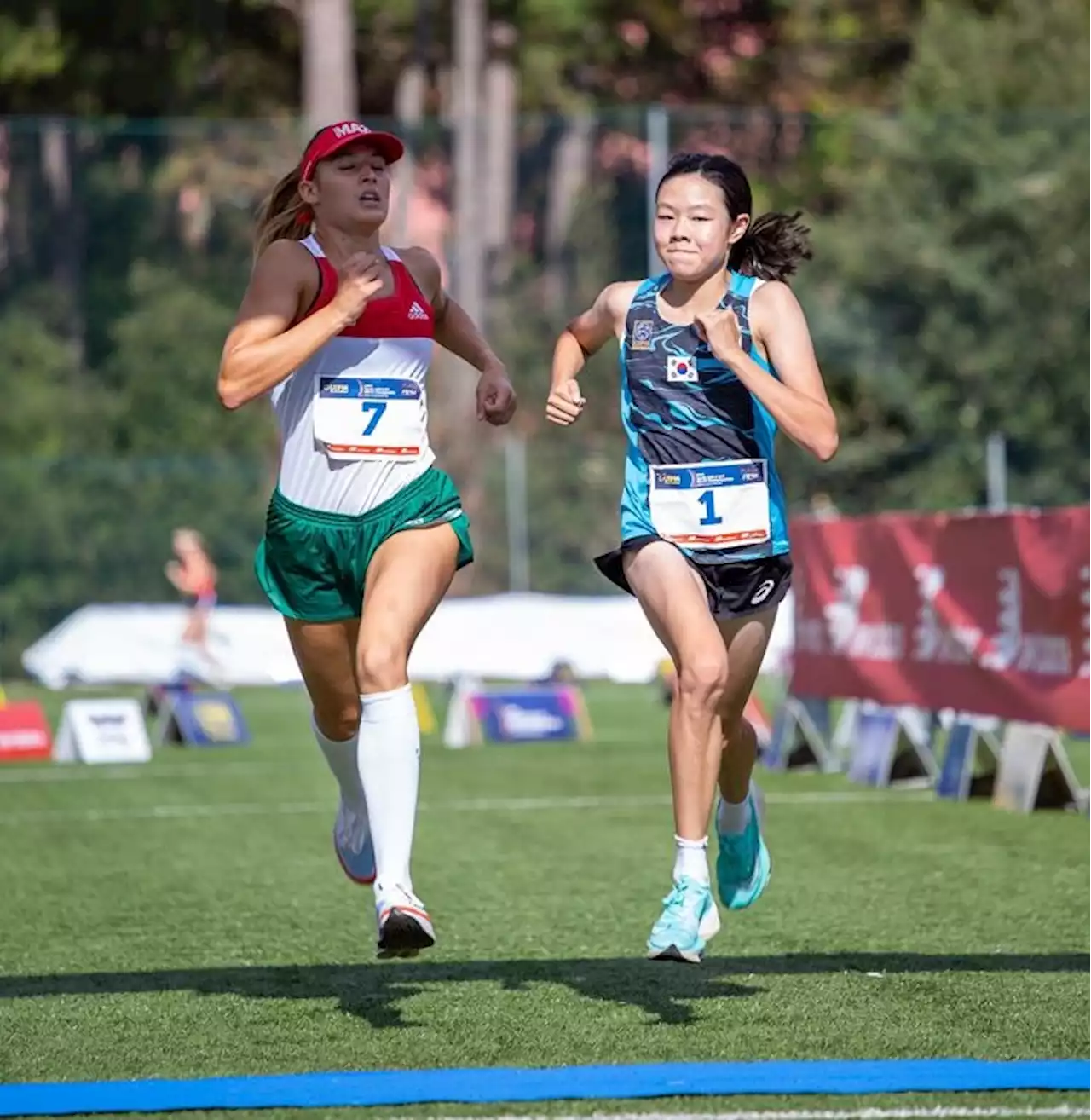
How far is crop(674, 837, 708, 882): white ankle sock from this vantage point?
22.9 feet

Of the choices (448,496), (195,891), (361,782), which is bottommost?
(195,891)

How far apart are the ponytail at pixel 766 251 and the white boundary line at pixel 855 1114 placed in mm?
2863

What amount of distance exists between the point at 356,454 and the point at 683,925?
159 centimetres

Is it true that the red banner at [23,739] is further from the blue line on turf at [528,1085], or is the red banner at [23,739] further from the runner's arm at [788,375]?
the blue line on turf at [528,1085]

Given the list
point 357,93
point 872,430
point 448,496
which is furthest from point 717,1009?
point 357,93

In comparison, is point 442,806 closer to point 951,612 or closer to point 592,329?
point 951,612

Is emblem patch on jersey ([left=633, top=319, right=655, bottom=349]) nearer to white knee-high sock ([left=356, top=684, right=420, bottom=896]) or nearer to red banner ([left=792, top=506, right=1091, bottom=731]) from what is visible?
white knee-high sock ([left=356, top=684, right=420, bottom=896])

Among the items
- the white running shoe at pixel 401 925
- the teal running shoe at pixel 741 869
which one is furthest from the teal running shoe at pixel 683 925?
the teal running shoe at pixel 741 869

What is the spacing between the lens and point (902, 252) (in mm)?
34750

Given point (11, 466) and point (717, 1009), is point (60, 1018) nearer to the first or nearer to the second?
point (717, 1009)

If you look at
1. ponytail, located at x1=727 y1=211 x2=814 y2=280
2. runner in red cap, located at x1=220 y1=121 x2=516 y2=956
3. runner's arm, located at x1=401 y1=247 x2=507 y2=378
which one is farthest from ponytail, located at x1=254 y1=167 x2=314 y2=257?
ponytail, located at x1=727 y1=211 x2=814 y2=280

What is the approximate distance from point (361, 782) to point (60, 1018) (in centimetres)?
105

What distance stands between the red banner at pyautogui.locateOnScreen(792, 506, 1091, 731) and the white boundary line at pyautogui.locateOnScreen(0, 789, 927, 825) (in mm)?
917

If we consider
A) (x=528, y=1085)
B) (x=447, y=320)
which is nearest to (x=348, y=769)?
(x=447, y=320)
